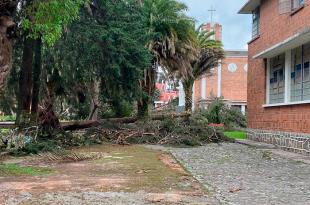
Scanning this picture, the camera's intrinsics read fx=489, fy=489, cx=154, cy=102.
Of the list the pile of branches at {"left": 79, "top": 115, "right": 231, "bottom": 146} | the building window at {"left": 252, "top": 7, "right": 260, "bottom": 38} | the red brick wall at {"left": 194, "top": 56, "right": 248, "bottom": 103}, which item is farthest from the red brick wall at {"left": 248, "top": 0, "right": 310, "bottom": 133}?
the red brick wall at {"left": 194, "top": 56, "right": 248, "bottom": 103}

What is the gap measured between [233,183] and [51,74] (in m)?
14.2

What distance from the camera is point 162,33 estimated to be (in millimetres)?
26656

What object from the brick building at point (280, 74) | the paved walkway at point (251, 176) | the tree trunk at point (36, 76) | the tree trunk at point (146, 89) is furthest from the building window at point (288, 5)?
the tree trunk at point (36, 76)

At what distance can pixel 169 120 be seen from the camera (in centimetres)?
2244

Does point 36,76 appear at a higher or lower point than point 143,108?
higher

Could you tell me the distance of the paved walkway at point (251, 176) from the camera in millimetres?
8086

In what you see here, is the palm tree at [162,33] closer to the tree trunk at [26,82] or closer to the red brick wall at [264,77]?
the red brick wall at [264,77]

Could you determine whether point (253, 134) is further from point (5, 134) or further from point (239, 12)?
point (5, 134)

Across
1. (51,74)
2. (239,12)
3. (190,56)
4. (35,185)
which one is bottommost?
(35,185)

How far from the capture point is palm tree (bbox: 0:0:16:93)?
31.9 feet

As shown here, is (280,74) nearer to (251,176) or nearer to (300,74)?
(300,74)

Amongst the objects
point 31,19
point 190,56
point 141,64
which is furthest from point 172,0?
point 31,19

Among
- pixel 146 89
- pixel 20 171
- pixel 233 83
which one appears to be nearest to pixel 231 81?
pixel 233 83

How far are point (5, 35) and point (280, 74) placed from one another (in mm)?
13823
